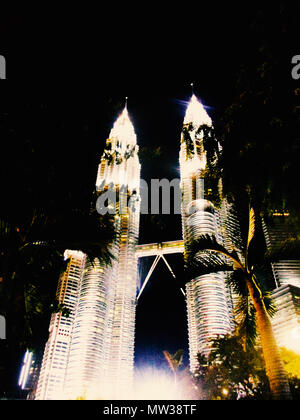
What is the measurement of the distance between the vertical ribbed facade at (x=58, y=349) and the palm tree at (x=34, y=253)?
142 feet

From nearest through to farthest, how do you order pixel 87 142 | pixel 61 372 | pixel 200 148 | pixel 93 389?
pixel 87 142
pixel 200 148
pixel 93 389
pixel 61 372

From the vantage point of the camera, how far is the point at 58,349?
2314 inches

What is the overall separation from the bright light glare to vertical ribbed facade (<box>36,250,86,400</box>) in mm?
14690

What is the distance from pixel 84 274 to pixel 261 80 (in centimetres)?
6256

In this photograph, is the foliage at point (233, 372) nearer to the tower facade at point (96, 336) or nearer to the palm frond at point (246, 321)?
the palm frond at point (246, 321)

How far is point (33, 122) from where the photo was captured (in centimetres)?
704

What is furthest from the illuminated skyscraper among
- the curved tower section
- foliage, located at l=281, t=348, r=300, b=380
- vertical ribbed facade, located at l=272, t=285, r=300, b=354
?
foliage, located at l=281, t=348, r=300, b=380

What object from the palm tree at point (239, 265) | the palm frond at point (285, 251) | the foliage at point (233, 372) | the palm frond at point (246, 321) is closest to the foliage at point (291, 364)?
the foliage at point (233, 372)

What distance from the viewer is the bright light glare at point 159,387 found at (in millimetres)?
35531

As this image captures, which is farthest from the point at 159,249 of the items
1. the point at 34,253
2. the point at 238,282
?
the point at 34,253

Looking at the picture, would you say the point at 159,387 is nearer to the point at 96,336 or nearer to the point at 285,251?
the point at 96,336

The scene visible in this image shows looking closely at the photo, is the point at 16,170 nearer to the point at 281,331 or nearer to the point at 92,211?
the point at 92,211

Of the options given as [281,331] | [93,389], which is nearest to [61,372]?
[93,389]
